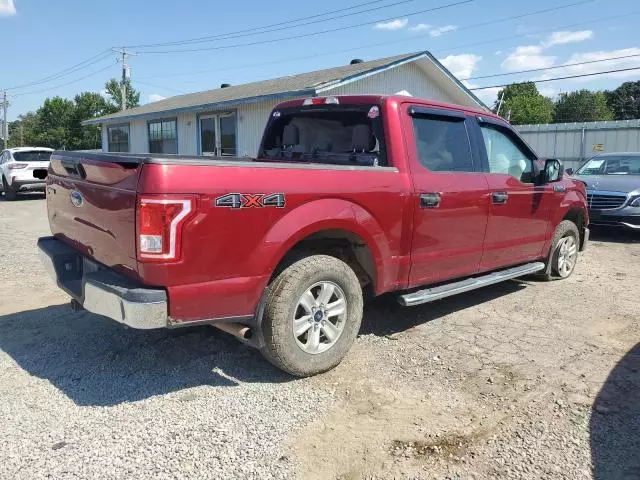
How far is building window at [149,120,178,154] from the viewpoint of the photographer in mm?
21891

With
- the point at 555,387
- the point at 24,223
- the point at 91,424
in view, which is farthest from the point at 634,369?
the point at 24,223

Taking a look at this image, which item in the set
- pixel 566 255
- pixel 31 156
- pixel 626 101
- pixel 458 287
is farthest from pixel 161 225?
pixel 626 101

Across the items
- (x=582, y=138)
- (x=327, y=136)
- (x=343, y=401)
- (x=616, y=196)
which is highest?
(x=582, y=138)

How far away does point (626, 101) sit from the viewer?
2943 inches

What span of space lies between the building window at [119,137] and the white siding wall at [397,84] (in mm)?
13955

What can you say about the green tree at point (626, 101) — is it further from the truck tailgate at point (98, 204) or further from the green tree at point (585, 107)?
the truck tailgate at point (98, 204)

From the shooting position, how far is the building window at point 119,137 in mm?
26062

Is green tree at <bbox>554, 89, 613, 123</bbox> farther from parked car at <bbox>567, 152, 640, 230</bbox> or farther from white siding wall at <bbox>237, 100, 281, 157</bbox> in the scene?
parked car at <bbox>567, 152, 640, 230</bbox>

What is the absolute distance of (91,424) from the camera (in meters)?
3.17

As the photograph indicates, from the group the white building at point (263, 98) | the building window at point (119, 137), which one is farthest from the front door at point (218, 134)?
the building window at point (119, 137)

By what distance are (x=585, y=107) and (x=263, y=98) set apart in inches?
2788

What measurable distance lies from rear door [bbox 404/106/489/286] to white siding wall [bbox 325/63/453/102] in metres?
10.8

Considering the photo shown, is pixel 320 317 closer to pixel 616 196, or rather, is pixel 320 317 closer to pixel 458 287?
pixel 458 287

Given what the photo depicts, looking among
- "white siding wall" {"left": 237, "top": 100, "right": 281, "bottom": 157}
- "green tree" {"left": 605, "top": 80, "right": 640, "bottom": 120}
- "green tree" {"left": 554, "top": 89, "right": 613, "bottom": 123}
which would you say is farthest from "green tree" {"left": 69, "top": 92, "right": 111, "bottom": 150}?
"green tree" {"left": 605, "top": 80, "right": 640, "bottom": 120}
